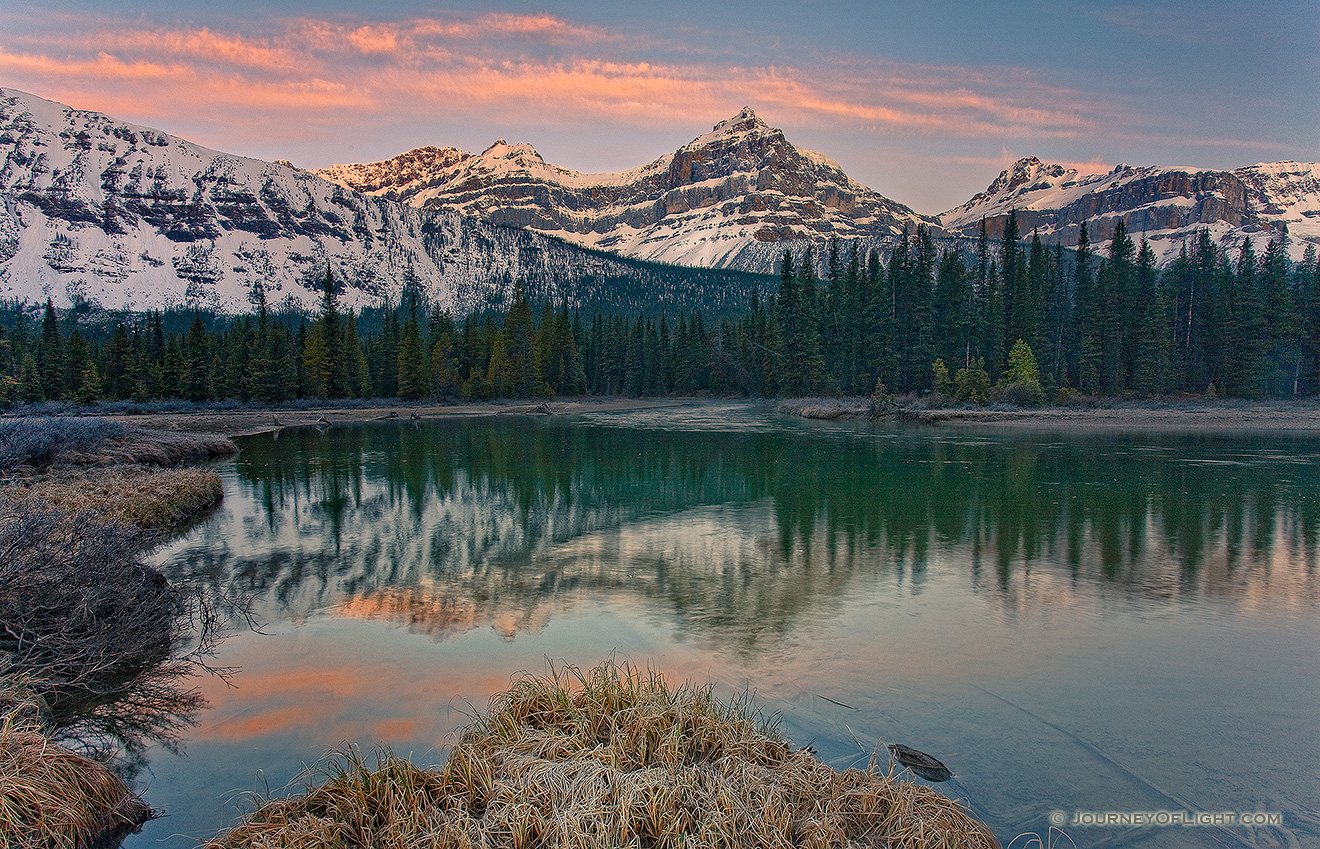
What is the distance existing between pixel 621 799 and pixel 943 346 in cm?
7591

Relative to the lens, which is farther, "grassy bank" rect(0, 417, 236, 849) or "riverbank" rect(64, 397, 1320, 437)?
"riverbank" rect(64, 397, 1320, 437)

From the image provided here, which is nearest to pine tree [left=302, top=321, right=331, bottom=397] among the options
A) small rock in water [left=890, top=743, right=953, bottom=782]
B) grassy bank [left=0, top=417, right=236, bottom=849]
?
grassy bank [left=0, top=417, right=236, bottom=849]

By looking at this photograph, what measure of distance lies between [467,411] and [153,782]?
242 feet

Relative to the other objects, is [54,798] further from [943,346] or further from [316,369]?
[316,369]

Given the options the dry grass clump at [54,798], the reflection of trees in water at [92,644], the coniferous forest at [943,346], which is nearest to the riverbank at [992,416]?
the coniferous forest at [943,346]

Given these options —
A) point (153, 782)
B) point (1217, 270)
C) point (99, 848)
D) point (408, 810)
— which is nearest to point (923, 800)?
point (408, 810)

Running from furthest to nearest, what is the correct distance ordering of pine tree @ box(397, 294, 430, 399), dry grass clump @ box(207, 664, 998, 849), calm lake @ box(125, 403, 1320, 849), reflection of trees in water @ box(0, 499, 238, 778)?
1. pine tree @ box(397, 294, 430, 399)
2. reflection of trees in water @ box(0, 499, 238, 778)
3. calm lake @ box(125, 403, 1320, 849)
4. dry grass clump @ box(207, 664, 998, 849)

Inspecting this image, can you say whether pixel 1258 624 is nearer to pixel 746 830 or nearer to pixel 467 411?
pixel 746 830

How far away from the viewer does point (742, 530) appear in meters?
17.7

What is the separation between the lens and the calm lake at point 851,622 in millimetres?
6762

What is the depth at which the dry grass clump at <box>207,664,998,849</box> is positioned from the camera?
4652mm

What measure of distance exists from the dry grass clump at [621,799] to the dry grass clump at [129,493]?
1131cm

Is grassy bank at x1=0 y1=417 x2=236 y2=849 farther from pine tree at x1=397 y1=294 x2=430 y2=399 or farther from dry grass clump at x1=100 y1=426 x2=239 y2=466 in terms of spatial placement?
pine tree at x1=397 y1=294 x2=430 y2=399

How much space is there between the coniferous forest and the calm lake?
4482cm
